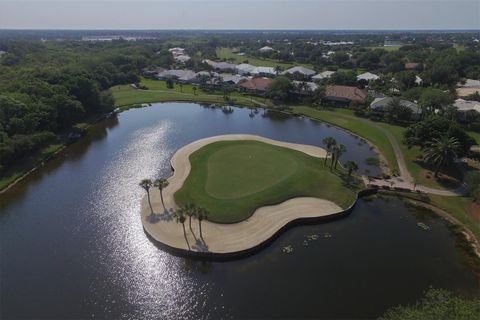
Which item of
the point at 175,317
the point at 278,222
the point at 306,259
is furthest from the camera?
the point at 278,222

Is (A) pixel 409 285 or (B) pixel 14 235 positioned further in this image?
(B) pixel 14 235

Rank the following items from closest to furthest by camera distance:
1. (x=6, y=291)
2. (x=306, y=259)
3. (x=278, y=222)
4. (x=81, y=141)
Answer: (x=6, y=291), (x=306, y=259), (x=278, y=222), (x=81, y=141)

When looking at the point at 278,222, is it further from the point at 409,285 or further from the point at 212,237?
the point at 409,285

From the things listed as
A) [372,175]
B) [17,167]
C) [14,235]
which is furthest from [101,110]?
[372,175]

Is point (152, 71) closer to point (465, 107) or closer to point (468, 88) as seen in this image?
point (465, 107)

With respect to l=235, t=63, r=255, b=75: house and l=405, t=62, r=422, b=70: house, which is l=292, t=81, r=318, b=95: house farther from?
l=405, t=62, r=422, b=70: house

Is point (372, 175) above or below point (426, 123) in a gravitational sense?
below
